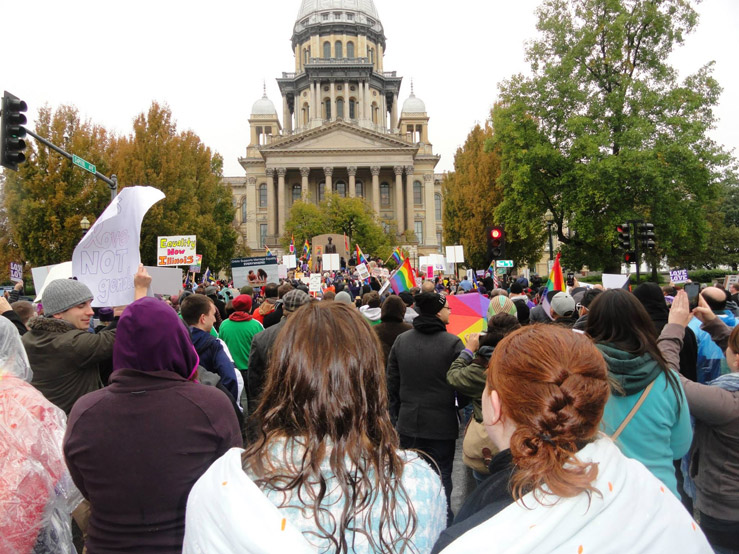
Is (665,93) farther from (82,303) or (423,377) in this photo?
(82,303)

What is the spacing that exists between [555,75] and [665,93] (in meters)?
4.46

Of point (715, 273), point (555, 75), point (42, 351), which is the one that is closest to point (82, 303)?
point (42, 351)

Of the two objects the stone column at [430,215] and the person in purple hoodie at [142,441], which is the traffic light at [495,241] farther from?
Answer: the stone column at [430,215]

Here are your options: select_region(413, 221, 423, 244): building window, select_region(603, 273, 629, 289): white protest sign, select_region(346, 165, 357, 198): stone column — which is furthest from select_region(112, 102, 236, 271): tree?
select_region(413, 221, 423, 244): building window

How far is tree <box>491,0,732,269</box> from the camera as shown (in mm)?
23453

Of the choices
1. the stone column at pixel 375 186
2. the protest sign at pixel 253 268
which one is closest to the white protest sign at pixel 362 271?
the protest sign at pixel 253 268

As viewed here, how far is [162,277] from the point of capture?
8023mm

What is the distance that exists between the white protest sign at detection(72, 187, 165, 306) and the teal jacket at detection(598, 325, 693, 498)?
3.42m

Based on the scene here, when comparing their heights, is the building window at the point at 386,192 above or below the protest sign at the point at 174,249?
above

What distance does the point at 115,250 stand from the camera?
474 centimetres

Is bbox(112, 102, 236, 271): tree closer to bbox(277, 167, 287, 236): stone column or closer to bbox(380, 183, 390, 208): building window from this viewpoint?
bbox(277, 167, 287, 236): stone column

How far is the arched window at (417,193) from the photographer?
71.7 meters

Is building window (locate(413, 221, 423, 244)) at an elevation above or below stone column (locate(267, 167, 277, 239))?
below

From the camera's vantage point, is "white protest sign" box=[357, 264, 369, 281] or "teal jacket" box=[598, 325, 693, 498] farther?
"white protest sign" box=[357, 264, 369, 281]
